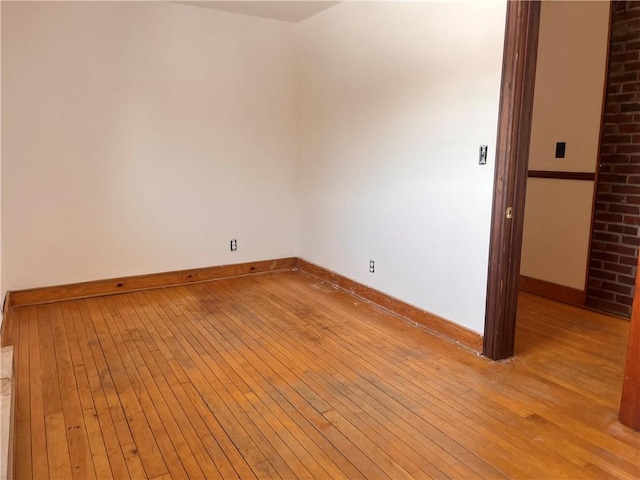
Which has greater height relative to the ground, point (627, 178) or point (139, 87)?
point (139, 87)

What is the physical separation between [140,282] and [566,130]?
371 cm

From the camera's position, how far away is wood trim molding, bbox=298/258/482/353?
10.3 ft

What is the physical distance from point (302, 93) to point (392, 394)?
3154 mm

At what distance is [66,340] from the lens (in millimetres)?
3211

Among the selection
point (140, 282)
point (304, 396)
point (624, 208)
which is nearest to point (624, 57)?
point (624, 208)

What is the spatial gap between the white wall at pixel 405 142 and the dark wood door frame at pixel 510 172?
9cm

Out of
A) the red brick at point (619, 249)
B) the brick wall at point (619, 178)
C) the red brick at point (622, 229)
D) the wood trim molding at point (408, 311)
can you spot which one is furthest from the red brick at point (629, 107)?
the wood trim molding at point (408, 311)

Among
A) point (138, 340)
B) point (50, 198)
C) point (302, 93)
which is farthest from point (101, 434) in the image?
point (302, 93)

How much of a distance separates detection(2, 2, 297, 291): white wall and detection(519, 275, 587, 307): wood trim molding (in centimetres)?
229

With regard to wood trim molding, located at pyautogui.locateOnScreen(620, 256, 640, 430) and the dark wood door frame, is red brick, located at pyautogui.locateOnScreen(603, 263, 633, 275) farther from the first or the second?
wood trim molding, located at pyautogui.locateOnScreen(620, 256, 640, 430)

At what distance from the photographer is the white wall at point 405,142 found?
299 centimetres

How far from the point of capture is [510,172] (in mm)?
2758

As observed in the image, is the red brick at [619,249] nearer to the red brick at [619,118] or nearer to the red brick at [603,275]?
the red brick at [603,275]

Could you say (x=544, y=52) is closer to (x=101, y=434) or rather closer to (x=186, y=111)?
(x=186, y=111)
